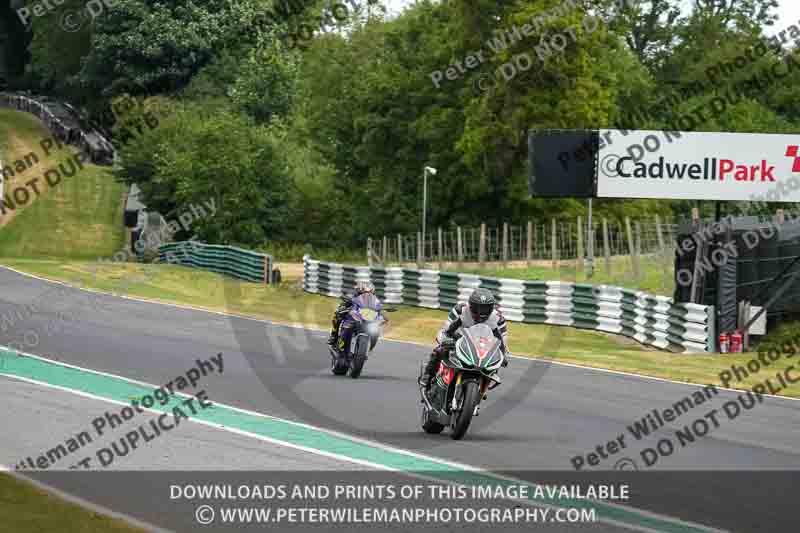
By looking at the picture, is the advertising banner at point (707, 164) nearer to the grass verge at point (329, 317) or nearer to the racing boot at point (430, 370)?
the grass verge at point (329, 317)

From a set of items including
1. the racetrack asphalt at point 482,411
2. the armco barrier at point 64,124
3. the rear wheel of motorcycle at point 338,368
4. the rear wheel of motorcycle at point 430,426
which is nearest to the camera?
the racetrack asphalt at point 482,411

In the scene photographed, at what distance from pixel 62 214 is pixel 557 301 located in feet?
132

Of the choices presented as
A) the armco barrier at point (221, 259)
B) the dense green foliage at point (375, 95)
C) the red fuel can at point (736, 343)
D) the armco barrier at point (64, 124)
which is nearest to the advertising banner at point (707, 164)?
the red fuel can at point (736, 343)

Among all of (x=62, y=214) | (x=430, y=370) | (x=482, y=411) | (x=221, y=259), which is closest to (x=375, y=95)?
(x=62, y=214)

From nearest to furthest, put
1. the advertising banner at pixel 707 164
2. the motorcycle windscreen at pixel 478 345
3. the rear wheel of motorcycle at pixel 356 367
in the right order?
the motorcycle windscreen at pixel 478 345 → the rear wheel of motorcycle at pixel 356 367 → the advertising banner at pixel 707 164

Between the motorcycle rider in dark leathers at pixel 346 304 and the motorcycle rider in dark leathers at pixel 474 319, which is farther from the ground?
the motorcycle rider in dark leathers at pixel 474 319

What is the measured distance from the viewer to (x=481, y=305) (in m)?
13.0

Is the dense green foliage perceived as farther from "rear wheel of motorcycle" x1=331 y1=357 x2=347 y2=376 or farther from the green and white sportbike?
the green and white sportbike

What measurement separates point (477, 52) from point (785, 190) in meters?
30.1

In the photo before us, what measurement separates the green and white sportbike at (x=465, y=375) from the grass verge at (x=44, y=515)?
4.28 metres

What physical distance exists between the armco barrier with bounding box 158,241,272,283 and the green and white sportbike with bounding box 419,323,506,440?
3326cm

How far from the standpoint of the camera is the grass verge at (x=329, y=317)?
22.6m

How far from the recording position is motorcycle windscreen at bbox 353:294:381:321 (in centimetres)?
1833

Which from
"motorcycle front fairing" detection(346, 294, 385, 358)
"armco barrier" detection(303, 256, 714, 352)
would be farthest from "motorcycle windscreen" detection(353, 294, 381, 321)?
"armco barrier" detection(303, 256, 714, 352)
